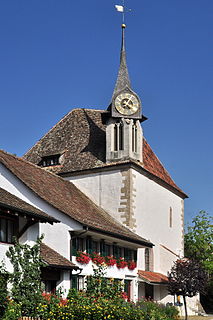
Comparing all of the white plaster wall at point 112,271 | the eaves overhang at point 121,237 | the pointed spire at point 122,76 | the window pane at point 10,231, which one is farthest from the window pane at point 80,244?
the pointed spire at point 122,76

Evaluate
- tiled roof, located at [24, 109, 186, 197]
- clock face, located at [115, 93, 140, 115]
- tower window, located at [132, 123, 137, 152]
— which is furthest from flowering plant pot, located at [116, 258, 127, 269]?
clock face, located at [115, 93, 140, 115]

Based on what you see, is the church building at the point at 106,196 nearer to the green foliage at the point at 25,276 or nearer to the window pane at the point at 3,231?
the green foliage at the point at 25,276

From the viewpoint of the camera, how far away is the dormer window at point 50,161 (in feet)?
128

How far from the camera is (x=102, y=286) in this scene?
23.7 meters

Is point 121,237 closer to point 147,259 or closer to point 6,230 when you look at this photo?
point 147,259

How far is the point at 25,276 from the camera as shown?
20.6 m

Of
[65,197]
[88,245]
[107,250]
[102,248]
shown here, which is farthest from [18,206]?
[107,250]

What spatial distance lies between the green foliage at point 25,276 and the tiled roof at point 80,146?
624 inches

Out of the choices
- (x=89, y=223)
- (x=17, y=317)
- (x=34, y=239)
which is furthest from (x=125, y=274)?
(x=17, y=317)

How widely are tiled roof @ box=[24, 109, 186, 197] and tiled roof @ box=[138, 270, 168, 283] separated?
626 cm

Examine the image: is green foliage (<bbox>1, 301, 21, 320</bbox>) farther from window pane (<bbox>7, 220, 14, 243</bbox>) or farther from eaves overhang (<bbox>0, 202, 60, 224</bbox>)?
window pane (<bbox>7, 220, 14, 243</bbox>)

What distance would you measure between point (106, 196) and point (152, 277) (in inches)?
214

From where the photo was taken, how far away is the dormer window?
38969 mm

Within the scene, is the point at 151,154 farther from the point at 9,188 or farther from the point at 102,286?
the point at 102,286
